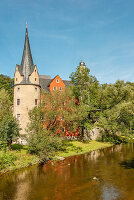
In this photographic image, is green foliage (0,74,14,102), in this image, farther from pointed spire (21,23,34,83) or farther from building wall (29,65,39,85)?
building wall (29,65,39,85)

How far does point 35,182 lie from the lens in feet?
58.1

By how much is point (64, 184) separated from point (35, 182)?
2901mm

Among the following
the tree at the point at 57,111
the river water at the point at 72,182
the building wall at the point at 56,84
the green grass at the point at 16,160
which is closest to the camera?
the river water at the point at 72,182

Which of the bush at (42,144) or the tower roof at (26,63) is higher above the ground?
the tower roof at (26,63)

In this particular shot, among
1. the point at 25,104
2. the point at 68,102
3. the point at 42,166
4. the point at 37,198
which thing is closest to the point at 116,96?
the point at 68,102

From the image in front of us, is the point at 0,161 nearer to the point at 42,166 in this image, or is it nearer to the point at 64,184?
the point at 42,166

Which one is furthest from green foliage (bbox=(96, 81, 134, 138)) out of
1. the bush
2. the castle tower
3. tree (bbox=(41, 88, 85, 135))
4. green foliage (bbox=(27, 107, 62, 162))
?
the bush

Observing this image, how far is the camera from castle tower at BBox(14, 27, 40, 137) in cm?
3719

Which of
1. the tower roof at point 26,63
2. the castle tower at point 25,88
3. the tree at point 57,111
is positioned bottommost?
the tree at point 57,111

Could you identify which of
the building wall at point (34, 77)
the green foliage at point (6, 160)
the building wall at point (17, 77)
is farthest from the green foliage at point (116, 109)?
the green foliage at point (6, 160)

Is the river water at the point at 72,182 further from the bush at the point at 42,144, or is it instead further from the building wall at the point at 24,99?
the building wall at the point at 24,99

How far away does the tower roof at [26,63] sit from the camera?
3846 cm

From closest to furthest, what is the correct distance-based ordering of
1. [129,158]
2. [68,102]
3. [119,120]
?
[129,158] < [68,102] < [119,120]

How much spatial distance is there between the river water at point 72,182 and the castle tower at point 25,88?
52.1ft
